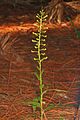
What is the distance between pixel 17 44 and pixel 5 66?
23.9 inches

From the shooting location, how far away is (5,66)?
2.97 meters

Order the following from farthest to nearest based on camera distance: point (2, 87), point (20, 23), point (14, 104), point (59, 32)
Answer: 1. point (20, 23)
2. point (59, 32)
3. point (2, 87)
4. point (14, 104)

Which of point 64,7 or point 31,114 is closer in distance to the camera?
point 31,114

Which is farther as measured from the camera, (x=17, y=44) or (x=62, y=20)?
(x=62, y=20)

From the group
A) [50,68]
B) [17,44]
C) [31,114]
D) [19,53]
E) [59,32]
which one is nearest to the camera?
[31,114]

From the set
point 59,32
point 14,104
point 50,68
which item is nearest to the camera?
point 14,104

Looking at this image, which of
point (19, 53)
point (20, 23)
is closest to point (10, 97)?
point (19, 53)

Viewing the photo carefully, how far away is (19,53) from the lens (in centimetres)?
327

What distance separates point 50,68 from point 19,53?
46 centimetres

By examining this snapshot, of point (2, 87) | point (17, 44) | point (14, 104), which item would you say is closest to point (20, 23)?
point (17, 44)

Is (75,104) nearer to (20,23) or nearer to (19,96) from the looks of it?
(19,96)

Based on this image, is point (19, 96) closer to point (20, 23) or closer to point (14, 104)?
point (14, 104)

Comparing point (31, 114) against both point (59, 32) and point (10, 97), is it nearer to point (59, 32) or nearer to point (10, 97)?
point (10, 97)

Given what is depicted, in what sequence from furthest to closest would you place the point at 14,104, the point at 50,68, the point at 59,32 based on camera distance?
the point at 59,32
the point at 50,68
the point at 14,104
